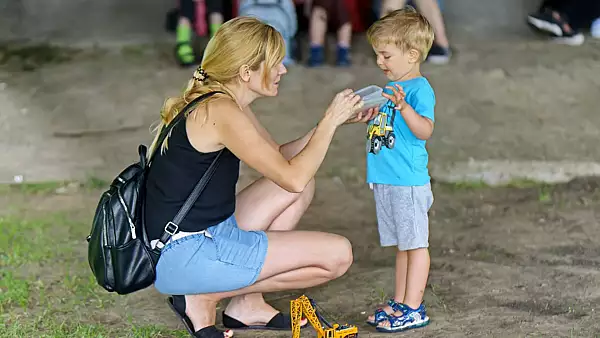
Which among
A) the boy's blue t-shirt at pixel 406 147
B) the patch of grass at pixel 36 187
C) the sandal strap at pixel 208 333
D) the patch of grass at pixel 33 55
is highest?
the boy's blue t-shirt at pixel 406 147

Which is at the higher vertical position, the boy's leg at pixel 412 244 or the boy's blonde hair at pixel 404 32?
the boy's blonde hair at pixel 404 32

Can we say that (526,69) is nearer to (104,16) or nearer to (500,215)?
(500,215)

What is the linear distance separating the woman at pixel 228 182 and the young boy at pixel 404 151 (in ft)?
0.47

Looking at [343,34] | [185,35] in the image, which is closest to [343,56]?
[343,34]

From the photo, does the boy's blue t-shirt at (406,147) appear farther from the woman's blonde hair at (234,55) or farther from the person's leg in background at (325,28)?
the person's leg in background at (325,28)

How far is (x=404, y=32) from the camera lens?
10.9 ft

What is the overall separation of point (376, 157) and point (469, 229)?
58.2 inches

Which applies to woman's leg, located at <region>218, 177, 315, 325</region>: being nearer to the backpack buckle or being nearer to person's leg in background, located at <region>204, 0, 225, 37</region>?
the backpack buckle

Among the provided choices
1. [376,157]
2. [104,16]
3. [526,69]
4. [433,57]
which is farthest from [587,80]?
[104,16]

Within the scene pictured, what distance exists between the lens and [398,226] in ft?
11.4

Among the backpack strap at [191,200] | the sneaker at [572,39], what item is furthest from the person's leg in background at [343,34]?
the backpack strap at [191,200]

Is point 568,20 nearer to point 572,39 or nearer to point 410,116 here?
point 572,39

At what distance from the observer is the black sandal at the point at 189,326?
3.40 metres

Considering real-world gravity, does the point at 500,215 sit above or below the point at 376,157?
below
